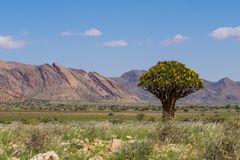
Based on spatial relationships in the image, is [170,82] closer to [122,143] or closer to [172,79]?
[172,79]

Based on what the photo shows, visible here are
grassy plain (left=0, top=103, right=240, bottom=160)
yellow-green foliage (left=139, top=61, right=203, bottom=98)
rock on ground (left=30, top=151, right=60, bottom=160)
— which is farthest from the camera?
yellow-green foliage (left=139, top=61, right=203, bottom=98)

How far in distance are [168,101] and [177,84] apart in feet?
4.31

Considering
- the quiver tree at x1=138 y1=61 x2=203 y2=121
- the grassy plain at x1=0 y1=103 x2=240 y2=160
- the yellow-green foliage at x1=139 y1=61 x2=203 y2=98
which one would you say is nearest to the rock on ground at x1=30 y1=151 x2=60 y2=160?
the grassy plain at x1=0 y1=103 x2=240 y2=160

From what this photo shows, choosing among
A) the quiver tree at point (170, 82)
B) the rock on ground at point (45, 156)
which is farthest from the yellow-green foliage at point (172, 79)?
the rock on ground at point (45, 156)

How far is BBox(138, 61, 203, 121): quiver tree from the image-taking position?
3488cm

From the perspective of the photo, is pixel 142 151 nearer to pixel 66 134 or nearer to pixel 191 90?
pixel 66 134

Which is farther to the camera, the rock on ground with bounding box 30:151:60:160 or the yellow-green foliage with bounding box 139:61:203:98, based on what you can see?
the yellow-green foliage with bounding box 139:61:203:98

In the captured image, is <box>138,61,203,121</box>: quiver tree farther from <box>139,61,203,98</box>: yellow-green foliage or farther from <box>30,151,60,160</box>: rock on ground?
<box>30,151,60,160</box>: rock on ground

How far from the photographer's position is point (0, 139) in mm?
12961

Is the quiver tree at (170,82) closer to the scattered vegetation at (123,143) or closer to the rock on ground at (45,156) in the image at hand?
the scattered vegetation at (123,143)

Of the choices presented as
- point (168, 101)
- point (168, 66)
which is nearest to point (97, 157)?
point (168, 101)

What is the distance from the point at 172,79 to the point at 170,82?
1.26 ft

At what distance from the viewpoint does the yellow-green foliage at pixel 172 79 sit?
1378 inches

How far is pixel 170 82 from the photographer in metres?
34.8
